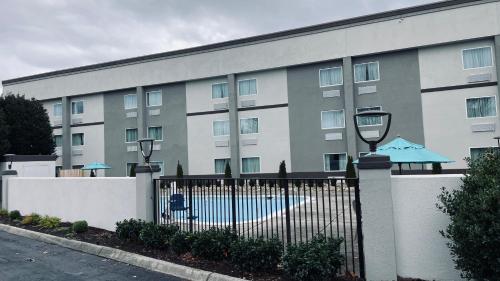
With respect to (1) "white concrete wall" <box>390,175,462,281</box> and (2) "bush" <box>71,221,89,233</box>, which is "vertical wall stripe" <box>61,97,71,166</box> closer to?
(2) "bush" <box>71,221,89,233</box>

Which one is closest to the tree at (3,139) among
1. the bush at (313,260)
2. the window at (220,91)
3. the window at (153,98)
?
the window at (153,98)

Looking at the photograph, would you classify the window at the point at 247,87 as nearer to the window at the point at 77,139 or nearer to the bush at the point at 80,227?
the window at the point at 77,139

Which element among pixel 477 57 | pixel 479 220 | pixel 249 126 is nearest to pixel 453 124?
pixel 477 57

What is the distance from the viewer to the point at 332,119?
29719mm

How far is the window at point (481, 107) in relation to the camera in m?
25.1

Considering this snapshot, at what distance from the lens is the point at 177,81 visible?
35094mm

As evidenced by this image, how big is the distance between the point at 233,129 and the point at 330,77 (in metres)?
8.58

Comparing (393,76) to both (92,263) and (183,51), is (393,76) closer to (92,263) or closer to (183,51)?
(183,51)

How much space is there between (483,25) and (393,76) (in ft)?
19.6

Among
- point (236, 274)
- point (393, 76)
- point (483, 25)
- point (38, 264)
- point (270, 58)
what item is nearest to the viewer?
point (236, 274)

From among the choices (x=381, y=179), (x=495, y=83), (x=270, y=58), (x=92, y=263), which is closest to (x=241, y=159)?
(x=270, y=58)

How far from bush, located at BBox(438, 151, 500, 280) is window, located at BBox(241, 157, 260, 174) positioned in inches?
1039

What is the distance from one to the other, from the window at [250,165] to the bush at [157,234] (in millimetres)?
22945

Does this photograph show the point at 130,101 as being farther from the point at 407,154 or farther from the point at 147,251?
the point at 147,251
